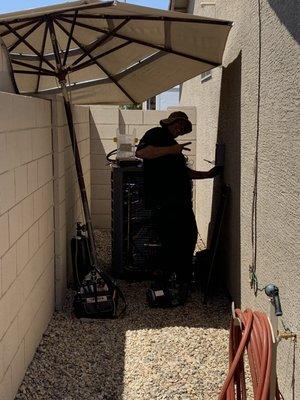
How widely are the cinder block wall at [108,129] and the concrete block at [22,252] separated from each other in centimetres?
444

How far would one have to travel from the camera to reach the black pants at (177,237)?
517 cm

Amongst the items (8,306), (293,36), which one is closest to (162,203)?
(8,306)

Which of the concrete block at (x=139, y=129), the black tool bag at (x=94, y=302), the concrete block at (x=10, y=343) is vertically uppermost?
the concrete block at (x=139, y=129)

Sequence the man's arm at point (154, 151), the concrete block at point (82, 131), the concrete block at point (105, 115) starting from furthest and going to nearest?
the concrete block at point (105, 115) < the concrete block at point (82, 131) < the man's arm at point (154, 151)

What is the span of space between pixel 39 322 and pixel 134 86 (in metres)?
3.13

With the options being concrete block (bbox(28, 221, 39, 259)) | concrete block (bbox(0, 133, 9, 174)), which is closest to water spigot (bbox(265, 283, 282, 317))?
concrete block (bbox(0, 133, 9, 174))

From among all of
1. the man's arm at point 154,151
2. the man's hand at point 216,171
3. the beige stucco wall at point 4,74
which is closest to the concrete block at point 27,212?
the beige stucco wall at point 4,74

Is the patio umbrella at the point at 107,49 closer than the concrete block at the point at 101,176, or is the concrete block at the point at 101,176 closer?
the patio umbrella at the point at 107,49

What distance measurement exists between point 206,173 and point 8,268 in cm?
268

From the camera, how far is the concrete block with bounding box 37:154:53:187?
4266 millimetres

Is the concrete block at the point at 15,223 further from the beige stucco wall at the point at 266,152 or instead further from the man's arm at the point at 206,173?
the man's arm at the point at 206,173

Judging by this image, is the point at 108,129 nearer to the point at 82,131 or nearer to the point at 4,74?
the point at 82,131

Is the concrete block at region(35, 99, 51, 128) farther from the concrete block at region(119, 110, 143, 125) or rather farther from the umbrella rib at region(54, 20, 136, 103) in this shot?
the concrete block at region(119, 110, 143, 125)

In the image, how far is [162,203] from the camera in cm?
517
